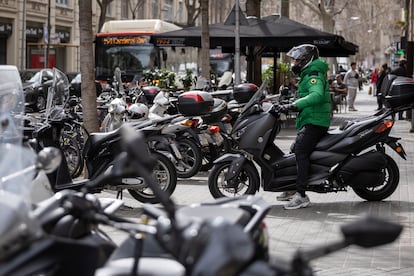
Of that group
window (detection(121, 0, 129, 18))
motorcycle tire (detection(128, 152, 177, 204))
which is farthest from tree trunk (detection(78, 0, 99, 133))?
window (detection(121, 0, 129, 18))

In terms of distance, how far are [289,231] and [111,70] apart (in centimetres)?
2263

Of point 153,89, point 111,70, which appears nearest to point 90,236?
point 153,89

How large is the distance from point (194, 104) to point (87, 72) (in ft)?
5.48

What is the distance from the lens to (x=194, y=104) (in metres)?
11.2

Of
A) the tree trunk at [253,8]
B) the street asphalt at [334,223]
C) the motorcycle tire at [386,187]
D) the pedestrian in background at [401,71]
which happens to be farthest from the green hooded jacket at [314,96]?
the tree trunk at [253,8]

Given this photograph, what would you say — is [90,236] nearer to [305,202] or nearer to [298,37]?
[305,202]

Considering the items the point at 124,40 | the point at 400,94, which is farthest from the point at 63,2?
the point at 400,94

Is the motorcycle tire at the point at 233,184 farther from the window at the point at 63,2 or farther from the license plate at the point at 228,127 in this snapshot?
the window at the point at 63,2

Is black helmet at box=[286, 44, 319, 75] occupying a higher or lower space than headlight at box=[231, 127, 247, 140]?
higher

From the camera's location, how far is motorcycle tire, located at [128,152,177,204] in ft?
31.3

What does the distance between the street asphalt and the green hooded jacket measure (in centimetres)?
100

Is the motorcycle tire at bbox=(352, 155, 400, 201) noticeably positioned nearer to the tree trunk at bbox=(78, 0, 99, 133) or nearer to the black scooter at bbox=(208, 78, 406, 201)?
the black scooter at bbox=(208, 78, 406, 201)

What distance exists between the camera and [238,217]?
3.44 meters

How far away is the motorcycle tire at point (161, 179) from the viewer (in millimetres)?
9547
